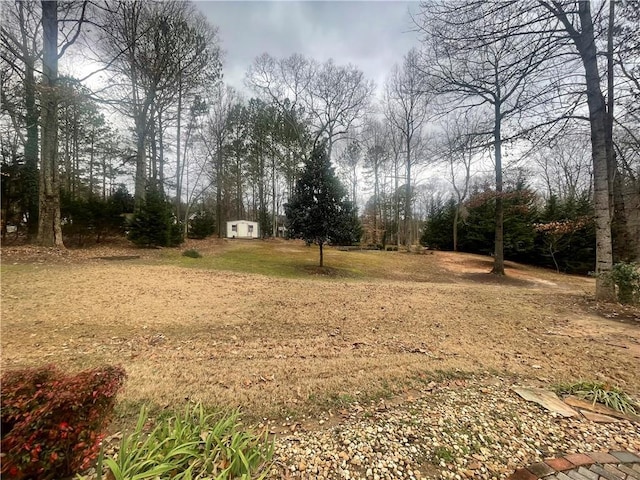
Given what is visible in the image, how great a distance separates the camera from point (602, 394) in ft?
8.33

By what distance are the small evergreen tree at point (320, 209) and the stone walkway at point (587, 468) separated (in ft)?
32.1

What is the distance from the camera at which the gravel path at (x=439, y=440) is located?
1704 mm

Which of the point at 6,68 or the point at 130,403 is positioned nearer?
the point at 130,403

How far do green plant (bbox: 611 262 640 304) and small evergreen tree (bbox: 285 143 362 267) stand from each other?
7.91m

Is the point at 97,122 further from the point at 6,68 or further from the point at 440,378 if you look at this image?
the point at 440,378

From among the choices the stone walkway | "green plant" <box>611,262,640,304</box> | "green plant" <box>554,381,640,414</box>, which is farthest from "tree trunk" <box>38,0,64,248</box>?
"green plant" <box>611,262,640,304</box>

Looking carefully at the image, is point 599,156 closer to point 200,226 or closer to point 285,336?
point 285,336

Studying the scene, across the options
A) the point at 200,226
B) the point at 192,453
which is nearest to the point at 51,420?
the point at 192,453

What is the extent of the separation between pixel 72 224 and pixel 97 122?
9876mm

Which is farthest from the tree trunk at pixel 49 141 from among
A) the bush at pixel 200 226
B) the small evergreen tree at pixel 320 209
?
the bush at pixel 200 226

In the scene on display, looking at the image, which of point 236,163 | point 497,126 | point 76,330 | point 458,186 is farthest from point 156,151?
point 458,186

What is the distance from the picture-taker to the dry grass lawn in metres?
2.71

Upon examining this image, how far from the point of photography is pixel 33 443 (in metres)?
1.25

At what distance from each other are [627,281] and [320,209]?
894 cm
